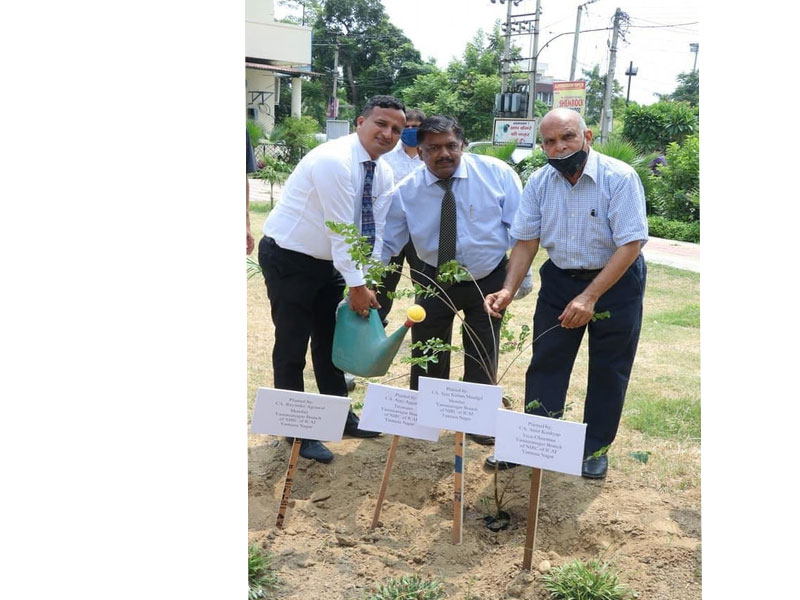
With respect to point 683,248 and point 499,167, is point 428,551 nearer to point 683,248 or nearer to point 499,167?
point 499,167

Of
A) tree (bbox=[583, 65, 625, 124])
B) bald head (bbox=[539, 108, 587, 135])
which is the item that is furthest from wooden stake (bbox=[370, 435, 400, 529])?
tree (bbox=[583, 65, 625, 124])

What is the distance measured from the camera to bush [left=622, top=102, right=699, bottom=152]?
58.8 feet

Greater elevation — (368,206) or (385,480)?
(368,206)

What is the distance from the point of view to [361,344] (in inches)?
126

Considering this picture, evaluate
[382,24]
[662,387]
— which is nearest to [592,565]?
[662,387]

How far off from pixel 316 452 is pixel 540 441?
56.8 inches

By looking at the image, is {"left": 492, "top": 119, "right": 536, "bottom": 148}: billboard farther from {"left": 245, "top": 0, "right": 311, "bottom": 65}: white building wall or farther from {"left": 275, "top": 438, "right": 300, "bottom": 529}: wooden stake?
{"left": 275, "top": 438, "right": 300, "bottom": 529}: wooden stake

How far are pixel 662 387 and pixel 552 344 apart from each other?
200 centimetres

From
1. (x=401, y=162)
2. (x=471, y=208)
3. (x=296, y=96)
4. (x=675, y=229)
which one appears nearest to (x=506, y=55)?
(x=296, y=96)

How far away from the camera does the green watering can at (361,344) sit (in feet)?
10.4

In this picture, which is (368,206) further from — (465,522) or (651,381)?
(651,381)

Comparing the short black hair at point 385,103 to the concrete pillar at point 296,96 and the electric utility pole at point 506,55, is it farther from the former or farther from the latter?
the electric utility pole at point 506,55

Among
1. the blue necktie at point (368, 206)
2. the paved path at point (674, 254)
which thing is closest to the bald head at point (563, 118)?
the blue necktie at point (368, 206)

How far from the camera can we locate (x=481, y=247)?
11.3 feet
